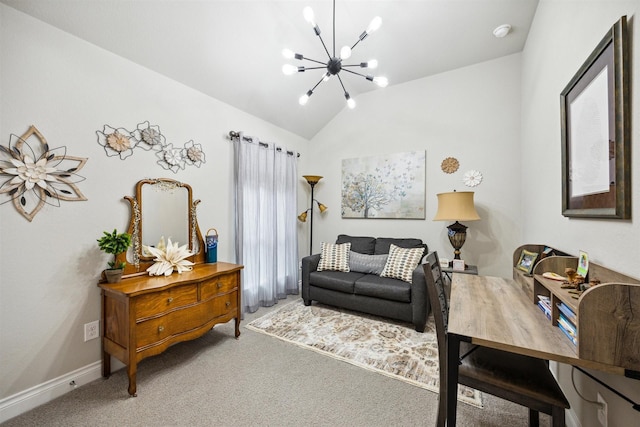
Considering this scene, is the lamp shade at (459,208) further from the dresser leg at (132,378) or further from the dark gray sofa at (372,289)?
the dresser leg at (132,378)

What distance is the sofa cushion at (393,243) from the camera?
335 cm

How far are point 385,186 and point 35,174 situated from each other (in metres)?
3.61

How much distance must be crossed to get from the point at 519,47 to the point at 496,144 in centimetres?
109

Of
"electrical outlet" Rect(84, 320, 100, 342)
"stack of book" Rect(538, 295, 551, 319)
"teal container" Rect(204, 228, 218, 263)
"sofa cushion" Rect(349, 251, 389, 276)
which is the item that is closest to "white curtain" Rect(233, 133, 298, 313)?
"teal container" Rect(204, 228, 218, 263)

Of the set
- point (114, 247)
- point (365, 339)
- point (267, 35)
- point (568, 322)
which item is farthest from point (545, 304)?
point (267, 35)

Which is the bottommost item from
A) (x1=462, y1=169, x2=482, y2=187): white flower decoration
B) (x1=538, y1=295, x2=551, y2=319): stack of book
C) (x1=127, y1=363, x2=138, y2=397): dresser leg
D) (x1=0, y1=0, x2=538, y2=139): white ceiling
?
(x1=127, y1=363, x2=138, y2=397): dresser leg

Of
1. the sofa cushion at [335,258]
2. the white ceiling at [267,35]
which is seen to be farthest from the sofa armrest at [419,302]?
the white ceiling at [267,35]

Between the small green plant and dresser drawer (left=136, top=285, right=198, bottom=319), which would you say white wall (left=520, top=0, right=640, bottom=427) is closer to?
dresser drawer (left=136, top=285, right=198, bottom=319)

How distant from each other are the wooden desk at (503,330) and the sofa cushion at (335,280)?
1595 mm

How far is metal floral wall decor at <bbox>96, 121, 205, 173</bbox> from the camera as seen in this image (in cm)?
205

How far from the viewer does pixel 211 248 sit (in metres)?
2.74

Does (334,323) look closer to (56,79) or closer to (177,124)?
(177,124)

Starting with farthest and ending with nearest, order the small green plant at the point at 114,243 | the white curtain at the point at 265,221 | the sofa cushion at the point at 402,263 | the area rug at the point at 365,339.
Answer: the white curtain at the point at 265,221, the sofa cushion at the point at 402,263, the area rug at the point at 365,339, the small green plant at the point at 114,243

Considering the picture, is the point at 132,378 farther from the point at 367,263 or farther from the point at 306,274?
the point at 367,263
